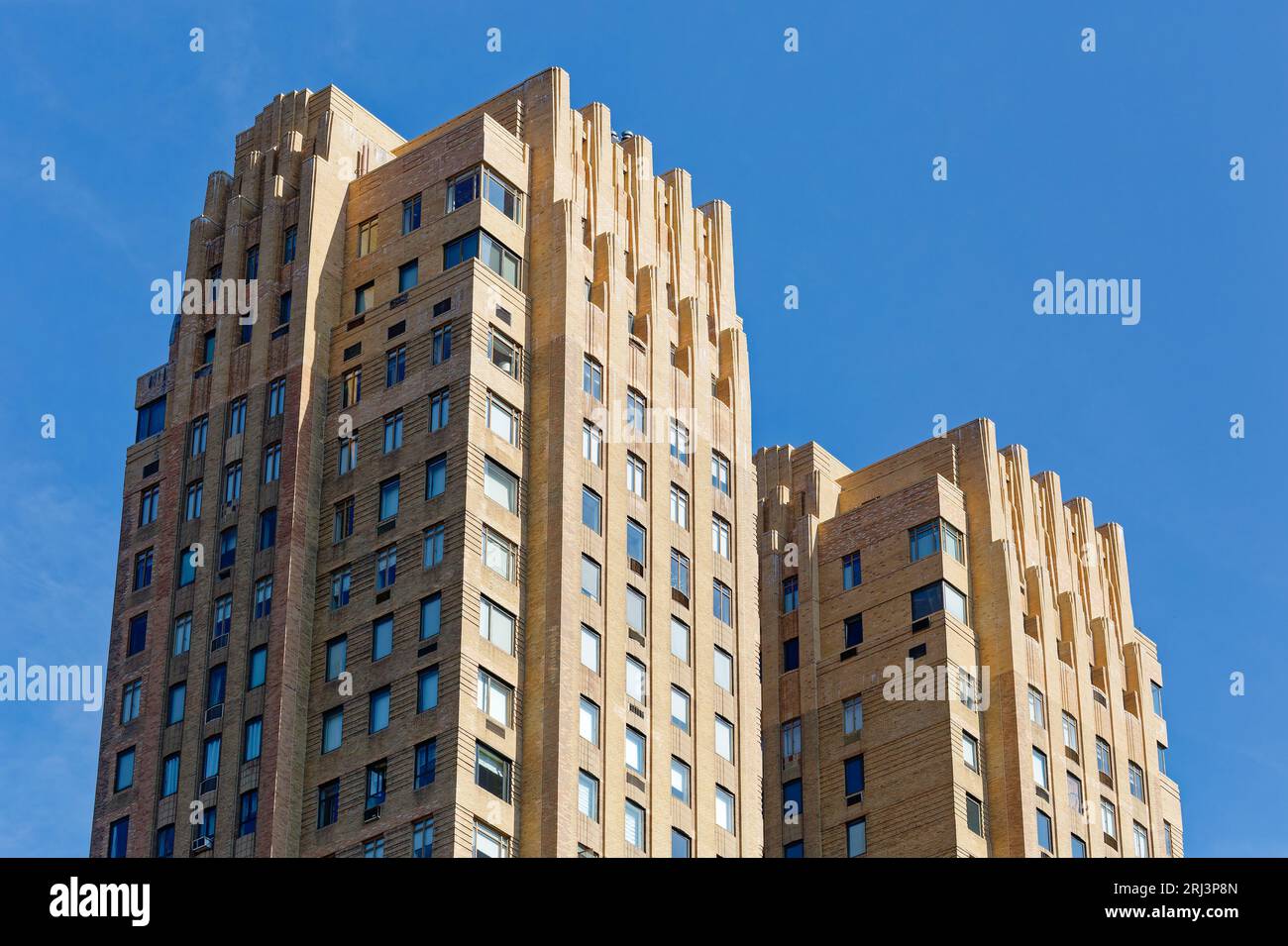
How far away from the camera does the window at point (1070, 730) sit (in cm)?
11275

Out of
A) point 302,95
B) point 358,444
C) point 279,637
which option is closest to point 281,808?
point 279,637

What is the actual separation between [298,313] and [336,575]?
452 inches

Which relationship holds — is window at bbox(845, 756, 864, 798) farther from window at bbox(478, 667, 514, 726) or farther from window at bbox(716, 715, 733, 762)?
window at bbox(478, 667, 514, 726)

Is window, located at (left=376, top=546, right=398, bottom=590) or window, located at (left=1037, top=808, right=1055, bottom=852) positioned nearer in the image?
window, located at (left=376, top=546, right=398, bottom=590)

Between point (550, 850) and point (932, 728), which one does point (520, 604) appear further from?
point (932, 728)

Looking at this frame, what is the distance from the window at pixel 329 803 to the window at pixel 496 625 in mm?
7129

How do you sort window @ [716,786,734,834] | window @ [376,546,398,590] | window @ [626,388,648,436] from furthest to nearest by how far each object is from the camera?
window @ [626,388,648,436], window @ [716,786,734,834], window @ [376,546,398,590]

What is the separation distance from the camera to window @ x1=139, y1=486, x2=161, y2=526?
97938 millimetres

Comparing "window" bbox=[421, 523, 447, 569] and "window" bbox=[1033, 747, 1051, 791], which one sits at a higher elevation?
"window" bbox=[421, 523, 447, 569]

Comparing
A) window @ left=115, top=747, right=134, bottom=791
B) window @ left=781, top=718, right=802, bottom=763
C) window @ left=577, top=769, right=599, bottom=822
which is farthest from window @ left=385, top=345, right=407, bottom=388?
window @ left=781, top=718, right=802, bottom=763

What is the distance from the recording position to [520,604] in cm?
8731

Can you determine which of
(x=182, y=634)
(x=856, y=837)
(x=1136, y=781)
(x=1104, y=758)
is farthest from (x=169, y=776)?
(x=1136, y=781)

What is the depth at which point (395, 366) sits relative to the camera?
92812 millimetres

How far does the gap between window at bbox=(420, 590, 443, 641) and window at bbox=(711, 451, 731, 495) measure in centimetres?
1699
